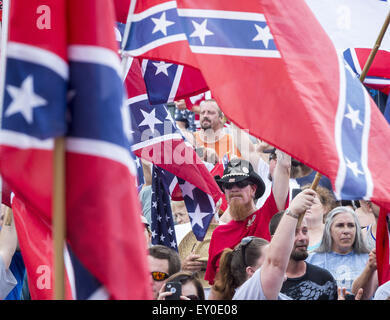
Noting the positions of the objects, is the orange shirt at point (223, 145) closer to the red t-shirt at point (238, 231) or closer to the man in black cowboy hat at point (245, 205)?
the man in black cowboy hat at point (245, 205)

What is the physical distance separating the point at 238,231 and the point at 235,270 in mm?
1098

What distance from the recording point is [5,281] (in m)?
5.83

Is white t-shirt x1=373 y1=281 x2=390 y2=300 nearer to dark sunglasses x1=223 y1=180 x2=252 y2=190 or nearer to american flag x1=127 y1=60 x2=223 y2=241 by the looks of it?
dark sunglasses x1=223 y1=180 x2=252 y2=190

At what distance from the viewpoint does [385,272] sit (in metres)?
5.12

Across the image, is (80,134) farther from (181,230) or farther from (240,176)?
(181,230)

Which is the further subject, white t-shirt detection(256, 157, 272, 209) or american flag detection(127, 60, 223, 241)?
white t-shirt detection(256, 157, 272, 209)

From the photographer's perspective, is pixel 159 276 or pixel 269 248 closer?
pixel 269 248

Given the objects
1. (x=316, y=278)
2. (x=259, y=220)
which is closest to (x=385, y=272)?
(x=316, y=278)

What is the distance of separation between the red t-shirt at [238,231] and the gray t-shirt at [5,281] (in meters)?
1.53

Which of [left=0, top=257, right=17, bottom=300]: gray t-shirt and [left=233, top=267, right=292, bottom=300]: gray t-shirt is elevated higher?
[left=233, top=267, right=292, bottom=300]: gray t-shirt

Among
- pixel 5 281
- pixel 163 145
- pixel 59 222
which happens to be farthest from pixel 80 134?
pixel 163 145

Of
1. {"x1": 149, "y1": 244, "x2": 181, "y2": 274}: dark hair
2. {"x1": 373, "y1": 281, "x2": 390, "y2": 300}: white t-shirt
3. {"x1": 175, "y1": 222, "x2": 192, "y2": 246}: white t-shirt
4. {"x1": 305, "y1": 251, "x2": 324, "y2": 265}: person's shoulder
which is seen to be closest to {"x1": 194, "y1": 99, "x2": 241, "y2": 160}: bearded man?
{"x1": 175, "y1": 222, "x2": 192, "y2": 246}: white t-shirt

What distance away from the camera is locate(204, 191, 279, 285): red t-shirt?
6223 mm

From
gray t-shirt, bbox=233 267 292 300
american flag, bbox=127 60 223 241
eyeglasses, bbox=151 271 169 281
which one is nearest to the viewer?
gray t-shirt, bbox=233 267 292 300
